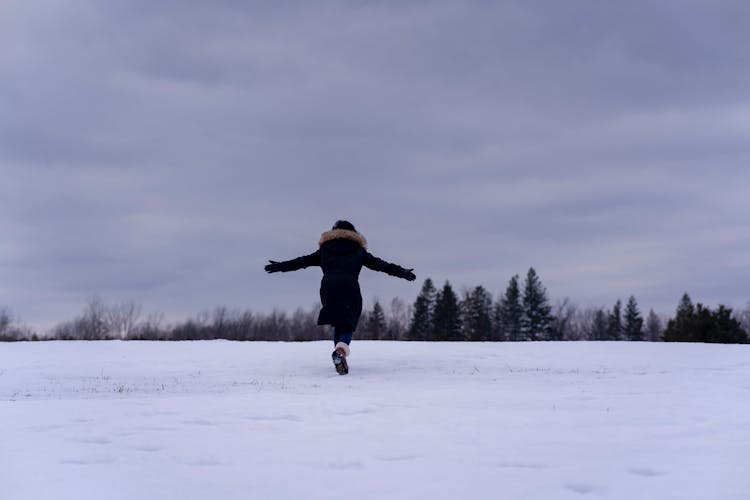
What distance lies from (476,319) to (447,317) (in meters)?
10.9

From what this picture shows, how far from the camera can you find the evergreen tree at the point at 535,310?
253 feet

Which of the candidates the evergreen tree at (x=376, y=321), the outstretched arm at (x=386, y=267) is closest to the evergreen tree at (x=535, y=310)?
the evergreen tree at (x=376, y=321)

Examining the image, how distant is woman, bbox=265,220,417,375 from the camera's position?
40.1 feet

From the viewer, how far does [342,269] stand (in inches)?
498
